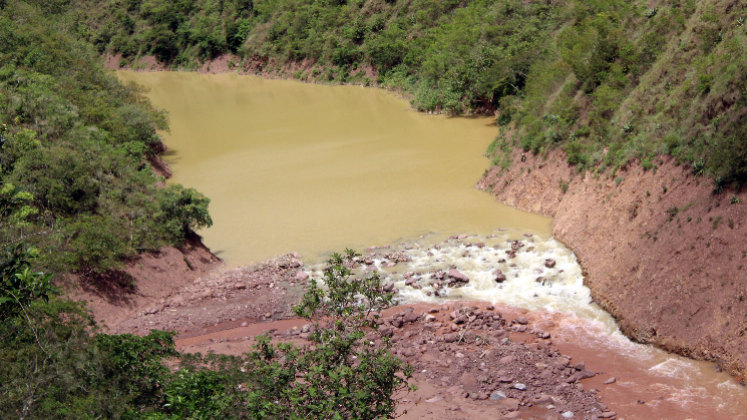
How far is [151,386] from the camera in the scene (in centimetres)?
959

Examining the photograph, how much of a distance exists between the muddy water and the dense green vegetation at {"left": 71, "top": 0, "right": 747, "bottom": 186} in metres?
2.50

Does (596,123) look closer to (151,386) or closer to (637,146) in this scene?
(637,146)

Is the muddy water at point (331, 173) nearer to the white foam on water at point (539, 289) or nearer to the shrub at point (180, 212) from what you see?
the white foam on water at point (539, 289)

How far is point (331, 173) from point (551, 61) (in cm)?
1058

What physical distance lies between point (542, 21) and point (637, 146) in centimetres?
2068

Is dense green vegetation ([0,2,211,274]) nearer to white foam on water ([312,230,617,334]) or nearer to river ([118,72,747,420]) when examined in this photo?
river ([118,72,747,420])

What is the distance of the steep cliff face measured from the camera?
40.5ft

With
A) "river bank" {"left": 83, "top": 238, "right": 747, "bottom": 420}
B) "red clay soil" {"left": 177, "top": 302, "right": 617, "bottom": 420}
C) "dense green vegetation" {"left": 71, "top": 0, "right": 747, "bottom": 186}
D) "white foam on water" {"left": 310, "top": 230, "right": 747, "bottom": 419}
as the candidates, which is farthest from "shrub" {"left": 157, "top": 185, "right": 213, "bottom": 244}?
"dense green vegetation" {"left": 71, "top": 0, "right": 747, "bottom": 186}

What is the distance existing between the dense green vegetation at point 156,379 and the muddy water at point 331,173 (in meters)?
10.5

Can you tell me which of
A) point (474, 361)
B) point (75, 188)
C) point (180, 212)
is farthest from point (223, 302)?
point (474, 361)

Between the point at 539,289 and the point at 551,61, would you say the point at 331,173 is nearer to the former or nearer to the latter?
the point at 551,61

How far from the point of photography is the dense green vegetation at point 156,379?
8.04 meters

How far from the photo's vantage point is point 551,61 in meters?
27.0

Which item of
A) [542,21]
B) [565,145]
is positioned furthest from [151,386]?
[542,21]
